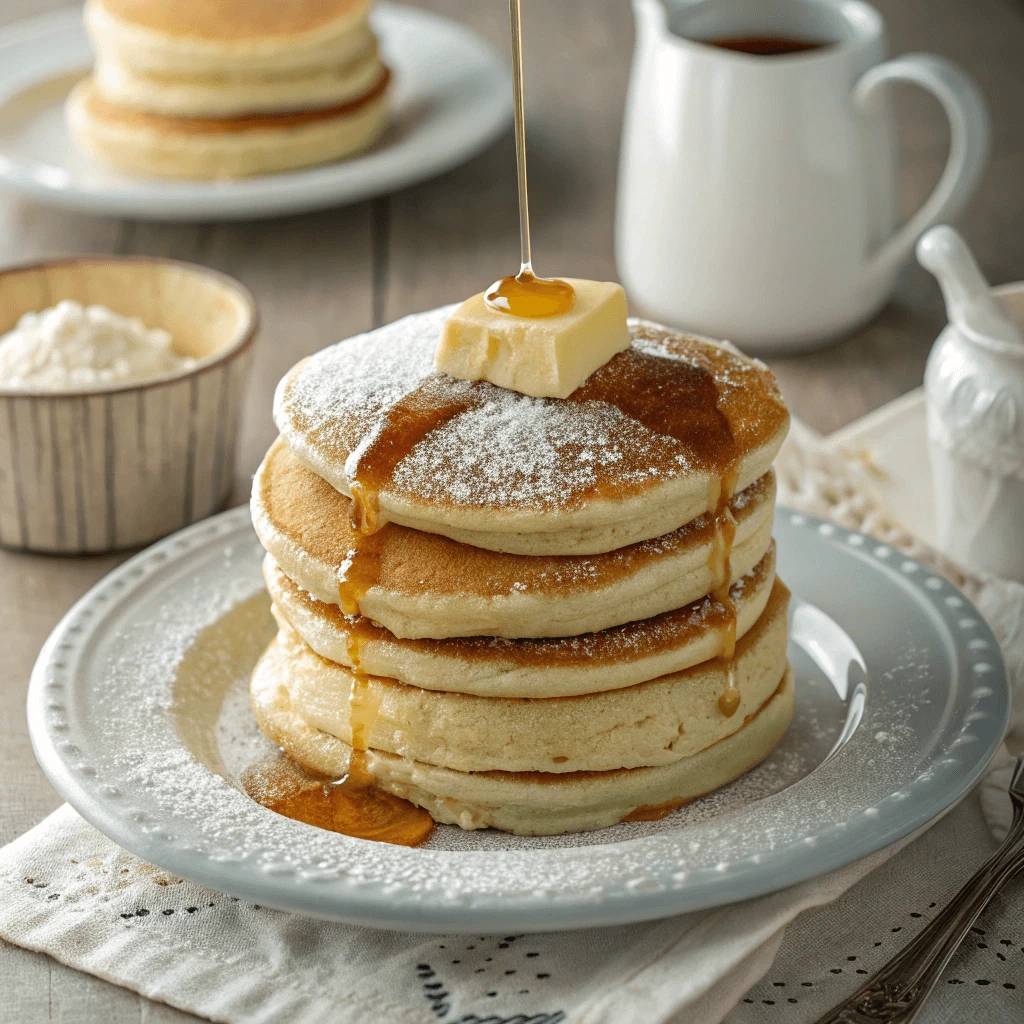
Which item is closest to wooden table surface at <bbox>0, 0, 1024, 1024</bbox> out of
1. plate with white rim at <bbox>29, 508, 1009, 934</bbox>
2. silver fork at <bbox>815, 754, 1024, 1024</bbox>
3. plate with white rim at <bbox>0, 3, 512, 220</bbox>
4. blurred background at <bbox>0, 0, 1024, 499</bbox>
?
blurred background at <bbox>0, 0, 1024, 499</bbox>

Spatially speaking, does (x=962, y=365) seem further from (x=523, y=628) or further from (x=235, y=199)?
(x=235, y=199)

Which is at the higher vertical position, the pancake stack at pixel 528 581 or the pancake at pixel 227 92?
the pancake at pixel 227 92

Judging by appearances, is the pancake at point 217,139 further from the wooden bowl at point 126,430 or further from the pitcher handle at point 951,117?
the pitcher handle at point 951,117

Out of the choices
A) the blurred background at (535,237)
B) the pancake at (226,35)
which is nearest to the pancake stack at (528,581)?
the blurred background at (535,237)

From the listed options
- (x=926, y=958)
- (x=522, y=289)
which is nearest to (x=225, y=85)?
(x=522, y=289)

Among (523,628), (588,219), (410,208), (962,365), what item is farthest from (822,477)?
(410,208)

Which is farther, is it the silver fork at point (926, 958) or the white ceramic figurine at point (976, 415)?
the white ceramic figurine at point (976, 415)
